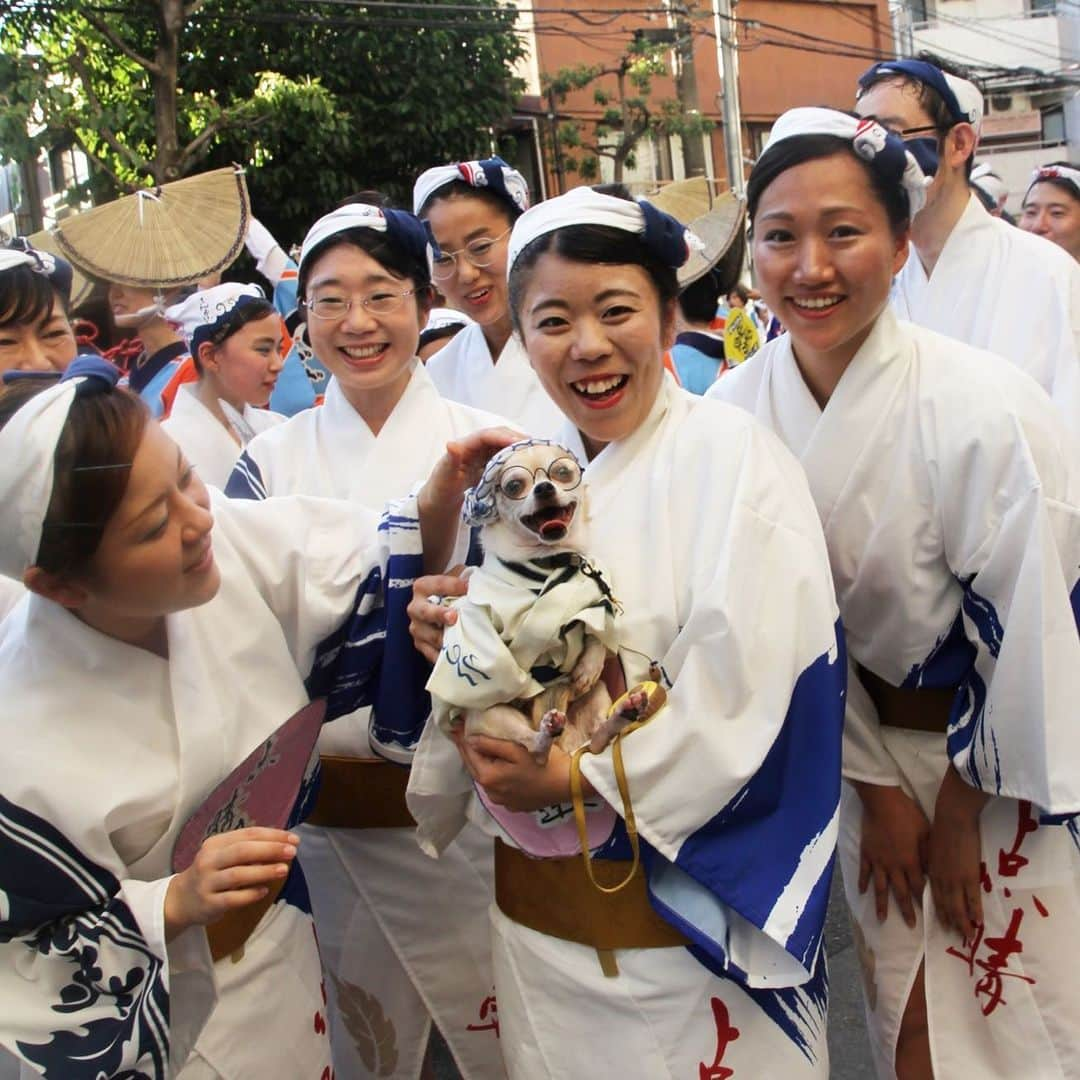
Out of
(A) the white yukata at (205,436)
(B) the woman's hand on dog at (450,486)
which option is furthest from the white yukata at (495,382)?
(B) the woman's hand on dog at (450,486)

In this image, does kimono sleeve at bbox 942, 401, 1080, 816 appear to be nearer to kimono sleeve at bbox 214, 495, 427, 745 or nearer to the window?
kimono sleeve at bbox 214, 495, 427, 745

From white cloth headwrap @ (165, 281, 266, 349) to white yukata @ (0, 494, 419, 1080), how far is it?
183 centimetres

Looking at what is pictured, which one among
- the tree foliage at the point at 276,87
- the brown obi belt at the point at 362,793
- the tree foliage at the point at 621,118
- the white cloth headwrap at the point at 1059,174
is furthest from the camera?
the tree foliage at the point at 621,118

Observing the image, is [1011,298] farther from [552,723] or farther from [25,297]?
[25,297]

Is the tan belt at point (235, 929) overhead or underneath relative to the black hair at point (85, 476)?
underneath

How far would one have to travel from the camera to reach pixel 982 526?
5.92 ft

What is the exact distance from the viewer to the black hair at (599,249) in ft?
5.65

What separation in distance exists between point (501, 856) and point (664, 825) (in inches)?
15.6

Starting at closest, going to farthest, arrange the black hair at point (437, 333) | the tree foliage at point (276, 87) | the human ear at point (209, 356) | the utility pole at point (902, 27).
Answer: the human ear at point (209, 356) → the black hair at point (437, 333) → the tree foliage at point (276, 87) → the utility pole at point (902, 27)

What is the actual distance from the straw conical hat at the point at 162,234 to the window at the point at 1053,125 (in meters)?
24.0

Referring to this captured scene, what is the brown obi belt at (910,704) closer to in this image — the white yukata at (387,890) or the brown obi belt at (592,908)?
the brown obi belt at (592,908)

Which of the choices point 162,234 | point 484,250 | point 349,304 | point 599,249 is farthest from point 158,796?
point 162,234

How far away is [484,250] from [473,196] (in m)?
0.13

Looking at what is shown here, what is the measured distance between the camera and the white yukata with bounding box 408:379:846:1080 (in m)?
1.56
